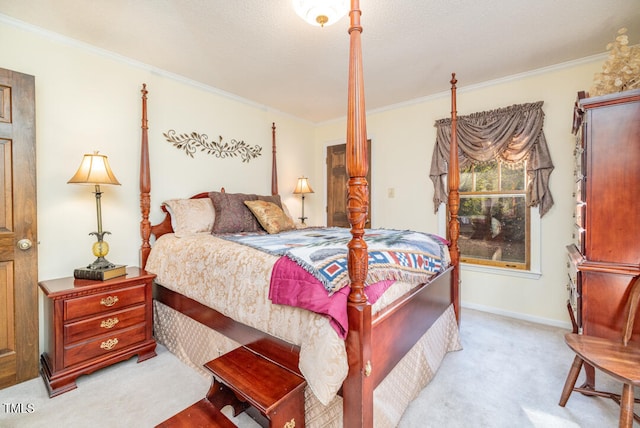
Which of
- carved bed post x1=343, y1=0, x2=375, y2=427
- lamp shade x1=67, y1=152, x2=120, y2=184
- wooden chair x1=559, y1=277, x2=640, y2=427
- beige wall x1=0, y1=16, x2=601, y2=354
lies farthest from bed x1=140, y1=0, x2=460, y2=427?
wooden chair x1=559, y1=277, x2=640, y2=427

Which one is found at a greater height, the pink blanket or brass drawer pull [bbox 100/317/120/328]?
the pink blanket

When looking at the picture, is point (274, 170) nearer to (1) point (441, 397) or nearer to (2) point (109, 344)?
(2) point (109, 344)

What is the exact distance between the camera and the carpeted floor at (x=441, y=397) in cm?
161

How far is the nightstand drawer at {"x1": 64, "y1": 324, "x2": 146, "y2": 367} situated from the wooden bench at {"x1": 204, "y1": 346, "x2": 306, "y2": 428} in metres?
1.11

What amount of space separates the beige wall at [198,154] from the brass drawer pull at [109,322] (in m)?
0.66

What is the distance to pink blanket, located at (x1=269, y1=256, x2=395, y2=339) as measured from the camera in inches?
47.4

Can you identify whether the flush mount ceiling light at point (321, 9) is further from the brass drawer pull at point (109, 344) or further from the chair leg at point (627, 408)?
the brass drawer pull at point (109, 344)

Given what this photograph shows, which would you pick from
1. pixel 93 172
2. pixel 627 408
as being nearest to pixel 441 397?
pixel 627 408

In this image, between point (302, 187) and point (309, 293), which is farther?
point (302, 187)

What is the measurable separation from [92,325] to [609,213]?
11.4 feet

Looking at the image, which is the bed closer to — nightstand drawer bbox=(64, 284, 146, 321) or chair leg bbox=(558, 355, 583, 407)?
nightstand drawer bbox=(64, 284, 146, 321)

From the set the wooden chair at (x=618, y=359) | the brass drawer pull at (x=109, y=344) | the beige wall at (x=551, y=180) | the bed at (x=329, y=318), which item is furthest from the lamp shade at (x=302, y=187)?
the wooden chair at (x=618, y=359)

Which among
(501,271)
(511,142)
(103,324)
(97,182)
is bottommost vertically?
(103,324)

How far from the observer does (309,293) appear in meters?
1.26
